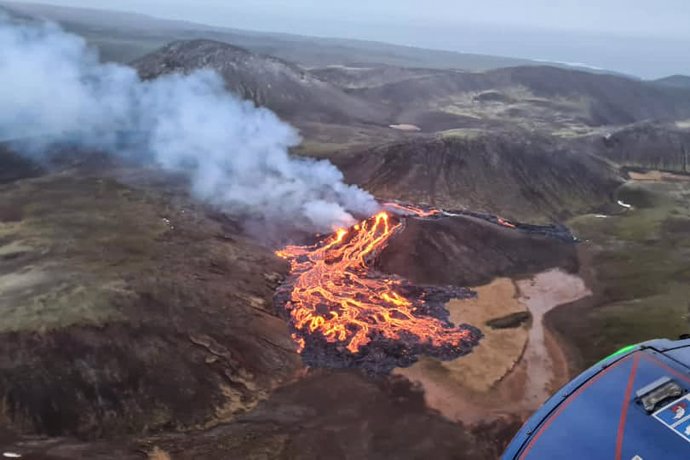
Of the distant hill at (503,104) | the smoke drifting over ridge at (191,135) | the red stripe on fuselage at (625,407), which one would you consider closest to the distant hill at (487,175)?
the smoke drifting over ridge at (191,135)

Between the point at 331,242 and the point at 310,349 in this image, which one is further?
the point at 331,242

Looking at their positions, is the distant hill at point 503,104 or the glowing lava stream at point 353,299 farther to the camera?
the distant hill at point 503,104

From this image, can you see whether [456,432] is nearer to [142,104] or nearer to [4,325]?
[4,325]

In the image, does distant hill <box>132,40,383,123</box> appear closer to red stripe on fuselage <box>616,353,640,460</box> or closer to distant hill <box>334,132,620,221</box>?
distant hill <box>334,132,620,221</box>

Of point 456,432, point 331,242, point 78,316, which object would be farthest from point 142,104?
point 456,432

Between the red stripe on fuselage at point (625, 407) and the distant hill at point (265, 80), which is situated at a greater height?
the distant hill at point (265, 80)

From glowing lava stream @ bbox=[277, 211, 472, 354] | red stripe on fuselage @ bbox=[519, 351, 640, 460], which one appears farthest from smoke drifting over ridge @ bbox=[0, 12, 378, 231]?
red stripe on fuselage @ bbox=[519, 351, 640, 460]

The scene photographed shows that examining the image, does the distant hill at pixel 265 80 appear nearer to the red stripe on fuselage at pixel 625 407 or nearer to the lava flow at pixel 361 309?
the lava flow at pixel 361 309

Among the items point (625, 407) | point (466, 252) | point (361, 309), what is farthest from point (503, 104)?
point (625, 407)
